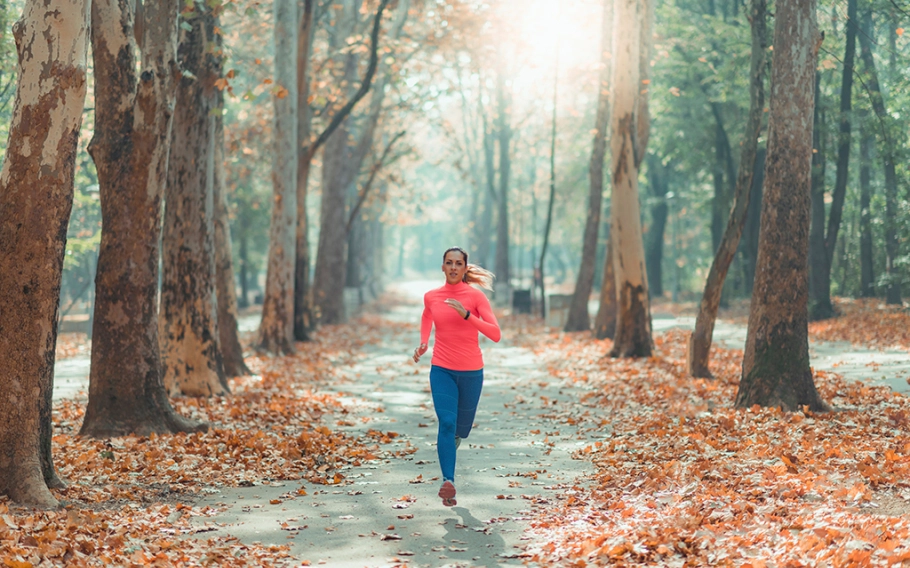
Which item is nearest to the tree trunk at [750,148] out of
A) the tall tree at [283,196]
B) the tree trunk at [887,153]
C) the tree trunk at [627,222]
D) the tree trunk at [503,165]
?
the tree trunk at [627,222]

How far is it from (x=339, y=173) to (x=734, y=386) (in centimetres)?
1617

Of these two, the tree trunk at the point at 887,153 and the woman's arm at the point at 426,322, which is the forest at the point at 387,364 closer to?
the tree trunk at the point at 887,153

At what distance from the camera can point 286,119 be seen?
18344mm

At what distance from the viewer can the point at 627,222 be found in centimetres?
1691

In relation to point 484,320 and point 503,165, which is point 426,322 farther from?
point 503,165

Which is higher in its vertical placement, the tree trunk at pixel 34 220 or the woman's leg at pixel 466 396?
the tree trunk at pixel 34 220

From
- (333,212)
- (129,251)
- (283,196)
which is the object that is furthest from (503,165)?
(129,251)

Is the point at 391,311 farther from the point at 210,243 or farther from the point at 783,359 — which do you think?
the point at 783,359

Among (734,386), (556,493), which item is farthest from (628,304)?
(556,493)

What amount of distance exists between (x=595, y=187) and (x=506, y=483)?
622 inches

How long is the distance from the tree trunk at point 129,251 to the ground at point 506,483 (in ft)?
1.53

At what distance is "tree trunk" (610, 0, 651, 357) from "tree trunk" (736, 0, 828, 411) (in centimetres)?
650

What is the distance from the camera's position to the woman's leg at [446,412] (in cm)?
677

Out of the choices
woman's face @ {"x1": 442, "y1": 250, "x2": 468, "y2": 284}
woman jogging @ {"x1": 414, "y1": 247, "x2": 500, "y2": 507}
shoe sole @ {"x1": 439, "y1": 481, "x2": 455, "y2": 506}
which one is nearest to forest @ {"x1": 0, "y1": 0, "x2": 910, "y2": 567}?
shoe sole @ {"x1": 439, "y1": 481, "x2": 455, "y2": 506}
